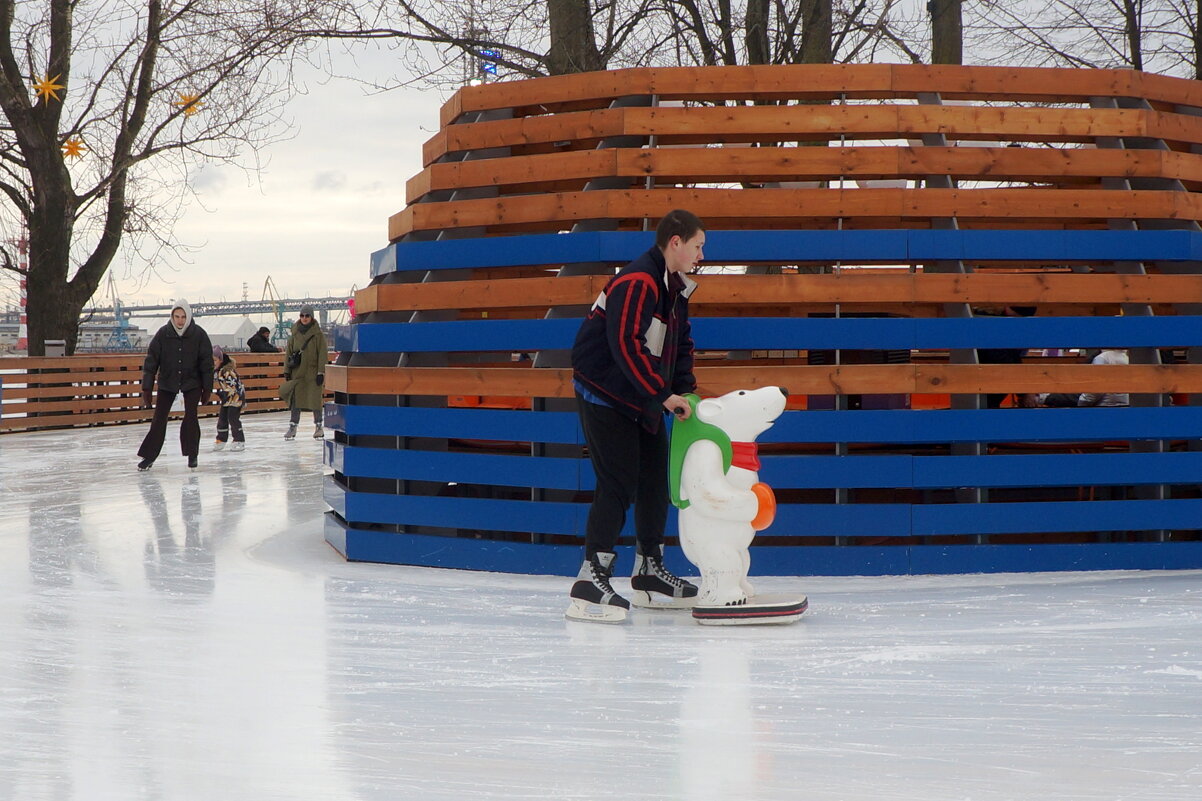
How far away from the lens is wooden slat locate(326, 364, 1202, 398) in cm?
582

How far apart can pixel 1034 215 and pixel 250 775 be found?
4.67 metres

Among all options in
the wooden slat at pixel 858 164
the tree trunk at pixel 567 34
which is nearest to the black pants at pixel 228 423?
the tree trunk at pixel 567 34

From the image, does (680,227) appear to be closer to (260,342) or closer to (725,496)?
(725,496)

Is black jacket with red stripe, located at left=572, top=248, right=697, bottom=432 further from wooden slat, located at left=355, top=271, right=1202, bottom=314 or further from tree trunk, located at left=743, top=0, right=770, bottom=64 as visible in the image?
tree trunk, located at left=743, top=0, right=770, bottom=64

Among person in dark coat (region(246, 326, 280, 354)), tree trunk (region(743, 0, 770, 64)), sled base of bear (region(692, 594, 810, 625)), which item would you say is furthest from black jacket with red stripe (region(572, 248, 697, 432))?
person in dark coat (region(246, 326, 280, 354))

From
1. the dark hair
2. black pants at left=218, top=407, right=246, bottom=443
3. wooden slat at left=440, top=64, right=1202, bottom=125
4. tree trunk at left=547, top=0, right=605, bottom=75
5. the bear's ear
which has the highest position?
tree trunk at left=547, top=0, right=605, bottom=75

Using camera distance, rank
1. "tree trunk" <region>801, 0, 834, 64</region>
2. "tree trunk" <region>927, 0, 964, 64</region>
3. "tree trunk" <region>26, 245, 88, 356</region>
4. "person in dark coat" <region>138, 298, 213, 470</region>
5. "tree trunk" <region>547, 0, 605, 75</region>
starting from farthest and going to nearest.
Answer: "tree trunk" <region>26, 245, 88, 356</region>, "tree trunk" <region>927, 0, 964, 64</region>, "person in dark coat" <region>138, 298, 213, 470</region>, "tree trunk" <region>801, 0, 834, 64</region>, "tree trunk" <region>547, 0, 605, 75</region>

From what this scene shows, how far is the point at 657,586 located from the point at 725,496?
0.69m

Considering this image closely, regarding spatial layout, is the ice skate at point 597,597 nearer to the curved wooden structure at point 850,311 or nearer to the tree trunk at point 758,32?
the curved wooden structure at point 850,311

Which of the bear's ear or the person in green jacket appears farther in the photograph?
the person in green jacket

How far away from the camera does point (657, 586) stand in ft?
16.7

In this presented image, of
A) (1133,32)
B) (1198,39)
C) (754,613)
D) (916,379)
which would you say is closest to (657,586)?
(754,613)

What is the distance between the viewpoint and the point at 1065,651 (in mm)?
4242

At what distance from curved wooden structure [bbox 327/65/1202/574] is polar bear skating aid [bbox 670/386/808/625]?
1.14 m
